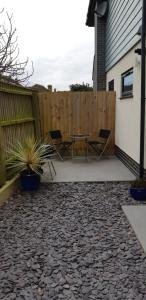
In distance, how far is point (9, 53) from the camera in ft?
21.9

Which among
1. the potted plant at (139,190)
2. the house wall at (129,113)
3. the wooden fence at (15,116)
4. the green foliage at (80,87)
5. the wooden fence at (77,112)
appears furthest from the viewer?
the green foliage at (80,87)

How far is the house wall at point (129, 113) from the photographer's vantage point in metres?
5.23

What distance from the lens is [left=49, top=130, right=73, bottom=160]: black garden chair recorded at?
745 cm

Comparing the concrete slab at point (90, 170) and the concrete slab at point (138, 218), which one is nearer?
the concrete slab at point (138, 218)

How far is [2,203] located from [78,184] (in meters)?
1.48

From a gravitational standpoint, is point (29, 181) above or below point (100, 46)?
below

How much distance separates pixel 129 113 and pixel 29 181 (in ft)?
8.37

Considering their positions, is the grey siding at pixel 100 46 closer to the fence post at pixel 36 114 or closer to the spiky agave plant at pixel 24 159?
the fence post at pixel 36 114

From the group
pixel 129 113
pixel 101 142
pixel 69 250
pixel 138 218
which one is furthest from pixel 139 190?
pixel 101 142

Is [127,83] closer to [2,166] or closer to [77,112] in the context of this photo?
[77,112]

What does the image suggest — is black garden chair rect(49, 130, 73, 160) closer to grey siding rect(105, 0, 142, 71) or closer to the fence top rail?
the fence top rail

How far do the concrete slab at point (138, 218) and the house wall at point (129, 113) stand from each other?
5.33 feet

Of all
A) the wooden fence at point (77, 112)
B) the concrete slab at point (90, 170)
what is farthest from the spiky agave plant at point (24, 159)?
the wooden fence at point (77, 112)

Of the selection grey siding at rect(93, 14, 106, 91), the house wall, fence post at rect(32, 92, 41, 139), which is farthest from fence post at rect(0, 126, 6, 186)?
grey siding at rect(93, 14, 106, 91)
